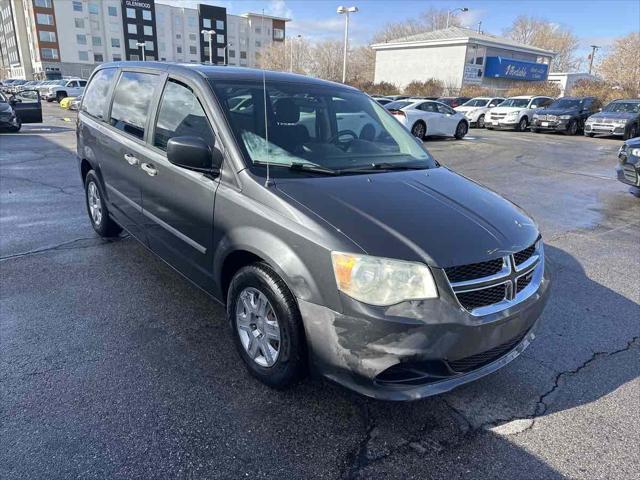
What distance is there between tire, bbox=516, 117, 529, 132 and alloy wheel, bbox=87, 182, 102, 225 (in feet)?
72.9

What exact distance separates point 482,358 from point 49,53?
3601 inches

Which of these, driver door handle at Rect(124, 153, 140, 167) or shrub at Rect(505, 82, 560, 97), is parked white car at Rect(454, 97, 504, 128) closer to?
shrub at Rect(505, 82, 560, 97)

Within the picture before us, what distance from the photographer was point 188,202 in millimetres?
3176

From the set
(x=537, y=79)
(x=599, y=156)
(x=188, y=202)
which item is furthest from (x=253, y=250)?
(x=537, y=79)

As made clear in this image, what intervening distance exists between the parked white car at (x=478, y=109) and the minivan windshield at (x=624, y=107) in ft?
18.4

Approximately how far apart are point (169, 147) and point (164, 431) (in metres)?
1.62

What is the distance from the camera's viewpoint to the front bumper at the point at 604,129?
65.0ft

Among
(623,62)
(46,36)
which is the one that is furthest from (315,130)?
(46,36)

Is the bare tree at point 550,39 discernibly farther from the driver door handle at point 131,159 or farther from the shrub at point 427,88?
the driver door handle at point 131,159

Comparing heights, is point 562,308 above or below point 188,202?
below

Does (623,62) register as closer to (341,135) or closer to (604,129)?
(604,129)

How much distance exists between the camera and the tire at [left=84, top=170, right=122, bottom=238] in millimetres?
4914

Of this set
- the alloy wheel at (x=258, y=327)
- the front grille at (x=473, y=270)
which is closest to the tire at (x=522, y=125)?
the front grille at (x=473, y=270)

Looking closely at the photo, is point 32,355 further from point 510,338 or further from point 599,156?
point 599,156
